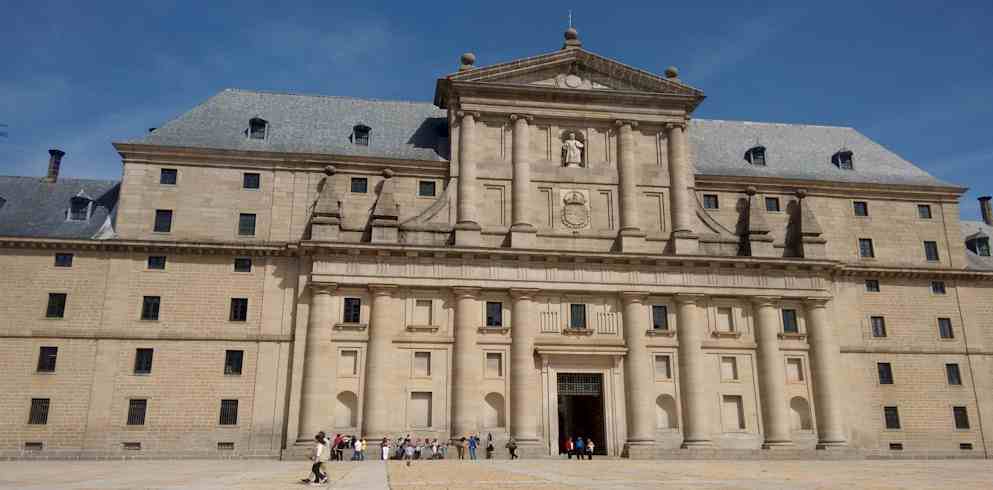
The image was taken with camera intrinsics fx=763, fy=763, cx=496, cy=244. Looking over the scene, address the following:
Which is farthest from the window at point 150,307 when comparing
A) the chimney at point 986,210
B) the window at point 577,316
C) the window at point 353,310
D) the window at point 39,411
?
the chimney at point 986,210

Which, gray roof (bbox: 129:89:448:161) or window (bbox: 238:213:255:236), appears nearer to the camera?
window (bbox: 238:213:255:236)

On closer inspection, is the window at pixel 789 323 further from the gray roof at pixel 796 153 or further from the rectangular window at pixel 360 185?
the rectangular window at pixel 360 185

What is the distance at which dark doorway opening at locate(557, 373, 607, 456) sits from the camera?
4038 cm

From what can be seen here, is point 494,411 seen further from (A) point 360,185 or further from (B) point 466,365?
(A) point 360,185

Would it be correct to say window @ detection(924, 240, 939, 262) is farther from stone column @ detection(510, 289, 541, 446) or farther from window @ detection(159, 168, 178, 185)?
window @ detection(159, 168, 178, 185)

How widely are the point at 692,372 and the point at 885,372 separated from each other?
41.4 ft

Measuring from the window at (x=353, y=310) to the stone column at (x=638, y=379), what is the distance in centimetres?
1403

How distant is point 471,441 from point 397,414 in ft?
13.6

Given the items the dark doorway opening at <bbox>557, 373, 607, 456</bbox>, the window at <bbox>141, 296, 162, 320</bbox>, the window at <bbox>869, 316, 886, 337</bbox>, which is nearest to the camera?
the window at <bbox>141, 296, 162, 320</bbox>

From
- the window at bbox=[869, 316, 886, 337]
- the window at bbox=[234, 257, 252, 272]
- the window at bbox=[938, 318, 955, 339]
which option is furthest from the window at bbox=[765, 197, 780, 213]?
the window at bbox=[234, 257, 252, 272]

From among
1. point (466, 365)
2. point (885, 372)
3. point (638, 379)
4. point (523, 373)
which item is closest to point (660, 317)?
point (638, 379)

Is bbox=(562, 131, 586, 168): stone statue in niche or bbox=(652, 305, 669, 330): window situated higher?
bbox=(562, 131, 586, 168): stone statue in niche

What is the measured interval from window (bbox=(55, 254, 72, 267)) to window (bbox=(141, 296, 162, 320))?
14.3 ft

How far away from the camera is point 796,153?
166ft
